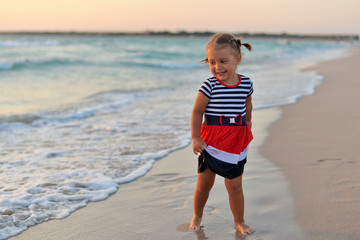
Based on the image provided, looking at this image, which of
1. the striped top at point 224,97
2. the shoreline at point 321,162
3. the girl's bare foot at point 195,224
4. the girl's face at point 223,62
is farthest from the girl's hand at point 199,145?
the shoreline at point 321,162

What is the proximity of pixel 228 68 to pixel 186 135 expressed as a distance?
113 inches

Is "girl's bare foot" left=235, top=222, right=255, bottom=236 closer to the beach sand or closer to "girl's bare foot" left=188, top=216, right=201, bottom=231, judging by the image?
the beach sand

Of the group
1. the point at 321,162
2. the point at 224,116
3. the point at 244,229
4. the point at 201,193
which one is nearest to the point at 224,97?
the point at 224,116

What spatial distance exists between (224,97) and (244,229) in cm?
86

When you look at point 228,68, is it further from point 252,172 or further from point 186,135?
point 186,135

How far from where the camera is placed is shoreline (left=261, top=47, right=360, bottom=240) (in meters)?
2.46

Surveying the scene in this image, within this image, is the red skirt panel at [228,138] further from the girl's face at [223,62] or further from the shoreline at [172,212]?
the shoreline at [172,212]

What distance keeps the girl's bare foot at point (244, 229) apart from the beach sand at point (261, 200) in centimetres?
4

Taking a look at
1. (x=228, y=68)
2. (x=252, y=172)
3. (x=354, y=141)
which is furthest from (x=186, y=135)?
(x=228, y=68)

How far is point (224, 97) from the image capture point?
2.34 meters

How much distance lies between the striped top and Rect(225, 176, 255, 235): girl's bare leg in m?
0.44

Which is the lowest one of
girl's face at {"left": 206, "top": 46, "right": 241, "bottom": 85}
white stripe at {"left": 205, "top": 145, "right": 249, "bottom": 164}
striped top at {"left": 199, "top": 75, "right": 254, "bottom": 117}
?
white stripe at {"left": 205, "top": 145, "right": 249, "bottom": 164}

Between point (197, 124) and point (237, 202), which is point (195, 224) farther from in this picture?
point (197, 124)

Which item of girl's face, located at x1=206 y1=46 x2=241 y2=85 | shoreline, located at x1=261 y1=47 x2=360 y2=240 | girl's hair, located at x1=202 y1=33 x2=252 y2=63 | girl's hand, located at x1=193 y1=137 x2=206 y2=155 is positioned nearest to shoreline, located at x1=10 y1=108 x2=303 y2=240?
shoreline, located at x1=261 y1=47 x2=360 y2=240
